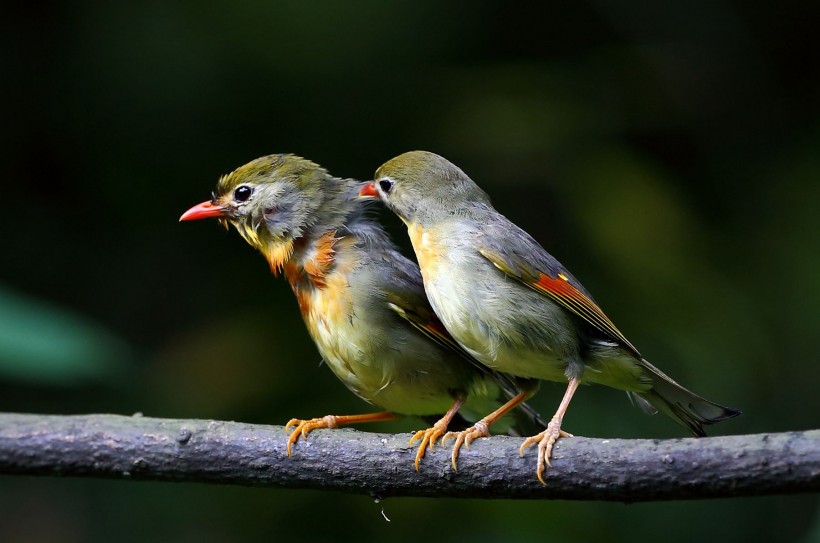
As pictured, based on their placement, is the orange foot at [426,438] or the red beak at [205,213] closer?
the orange foot at [426,438]

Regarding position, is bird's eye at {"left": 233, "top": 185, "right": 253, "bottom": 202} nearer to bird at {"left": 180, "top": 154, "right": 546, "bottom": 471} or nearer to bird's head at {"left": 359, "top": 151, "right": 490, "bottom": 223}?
bird at {"left": 180, "top": 154, "right": 546, "bottom": 471}

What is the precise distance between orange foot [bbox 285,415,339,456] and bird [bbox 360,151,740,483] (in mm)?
552

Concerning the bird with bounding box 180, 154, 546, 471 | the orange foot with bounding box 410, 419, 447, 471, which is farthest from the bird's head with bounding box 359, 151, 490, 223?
the orange foot with bounding box 410, 419, 447, 471

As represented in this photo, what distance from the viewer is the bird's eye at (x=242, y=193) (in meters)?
4.36

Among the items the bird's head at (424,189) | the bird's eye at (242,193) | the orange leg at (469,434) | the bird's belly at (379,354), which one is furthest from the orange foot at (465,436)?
the bird's eye at (242,193)

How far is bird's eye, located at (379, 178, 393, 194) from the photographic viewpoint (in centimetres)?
411

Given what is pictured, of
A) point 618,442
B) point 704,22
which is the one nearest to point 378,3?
point 704,22

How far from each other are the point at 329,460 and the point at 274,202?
121cm

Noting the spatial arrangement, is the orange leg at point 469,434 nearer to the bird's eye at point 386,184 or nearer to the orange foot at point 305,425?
the orange foot at point 305,425

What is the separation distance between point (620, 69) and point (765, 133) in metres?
1.05

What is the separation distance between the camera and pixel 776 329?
19.8ft

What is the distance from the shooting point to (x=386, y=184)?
163 inches

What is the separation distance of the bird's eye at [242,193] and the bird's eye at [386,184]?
0.62 m

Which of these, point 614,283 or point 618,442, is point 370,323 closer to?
point 618,442
